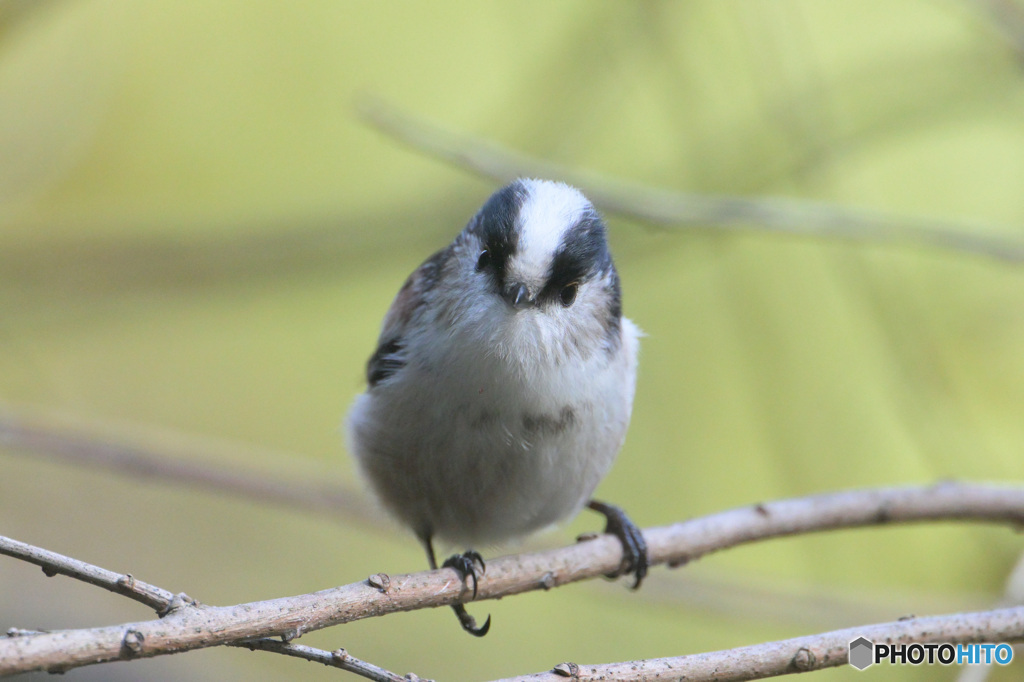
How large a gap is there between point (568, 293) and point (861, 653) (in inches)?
36.6

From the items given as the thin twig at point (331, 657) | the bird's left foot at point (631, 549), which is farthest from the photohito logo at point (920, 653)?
the thin twig at point (331, 657)

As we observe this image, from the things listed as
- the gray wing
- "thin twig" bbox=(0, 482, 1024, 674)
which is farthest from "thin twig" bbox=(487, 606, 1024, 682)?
the gray wing

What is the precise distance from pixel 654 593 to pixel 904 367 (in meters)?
1.28

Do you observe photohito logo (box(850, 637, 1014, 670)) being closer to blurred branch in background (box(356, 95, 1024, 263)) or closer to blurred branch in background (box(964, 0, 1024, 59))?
blurred branch in background (box(356, 95, 1024, 263))

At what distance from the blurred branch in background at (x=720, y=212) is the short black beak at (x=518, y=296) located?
729 millimetres

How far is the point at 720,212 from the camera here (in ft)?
8.58

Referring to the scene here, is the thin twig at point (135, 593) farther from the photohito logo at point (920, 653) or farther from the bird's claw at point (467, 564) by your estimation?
the photohito logo at point (920, 653)

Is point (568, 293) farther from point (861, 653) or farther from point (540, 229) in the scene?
point (861, 653)

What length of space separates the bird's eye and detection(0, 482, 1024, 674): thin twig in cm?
59

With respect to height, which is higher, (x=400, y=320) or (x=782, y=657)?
(x=400, y=320)

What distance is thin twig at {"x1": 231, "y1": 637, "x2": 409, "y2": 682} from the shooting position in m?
1.21

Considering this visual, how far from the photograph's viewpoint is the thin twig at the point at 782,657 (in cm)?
139

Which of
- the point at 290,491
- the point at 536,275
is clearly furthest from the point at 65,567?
the point at 290,491

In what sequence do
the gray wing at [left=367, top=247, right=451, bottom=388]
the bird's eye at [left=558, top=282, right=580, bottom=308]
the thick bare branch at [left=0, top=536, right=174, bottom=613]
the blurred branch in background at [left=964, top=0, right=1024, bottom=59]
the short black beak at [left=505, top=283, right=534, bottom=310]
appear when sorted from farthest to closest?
the blurred branch in background at [left=964, top=0, right=1024, bottom=59]
the gray wing at [left=367, top=247, right=451, bottom=388]
the bird's eye at [left=558, top=282, right=580, bottom=308]
the short black beak at [left=505, top=283, right=534, bottom=310]
the thick bare branch at [left=0, top=536, right=174, bottom=613]
